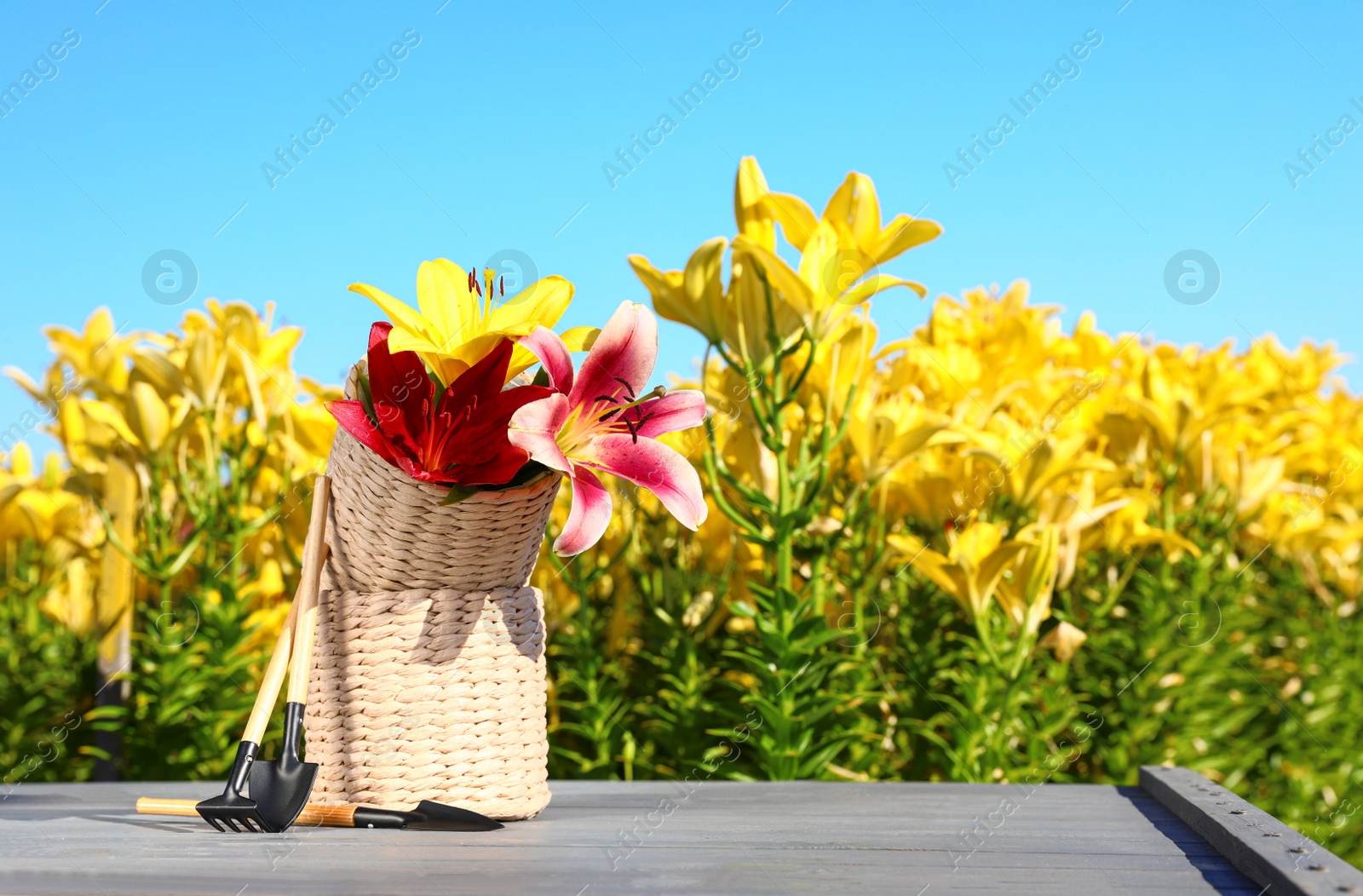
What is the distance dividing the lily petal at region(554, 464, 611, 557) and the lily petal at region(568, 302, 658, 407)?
78 millimetres

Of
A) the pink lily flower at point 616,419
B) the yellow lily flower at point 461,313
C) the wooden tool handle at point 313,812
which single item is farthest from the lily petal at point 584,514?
the wooden tool handle at point 313,812

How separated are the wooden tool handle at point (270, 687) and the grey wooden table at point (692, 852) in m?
0.10

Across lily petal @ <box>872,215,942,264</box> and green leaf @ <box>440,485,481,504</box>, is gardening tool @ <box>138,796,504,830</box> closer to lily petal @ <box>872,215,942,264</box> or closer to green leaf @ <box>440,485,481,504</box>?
green leaf @ <box>440,485,481,504</box>

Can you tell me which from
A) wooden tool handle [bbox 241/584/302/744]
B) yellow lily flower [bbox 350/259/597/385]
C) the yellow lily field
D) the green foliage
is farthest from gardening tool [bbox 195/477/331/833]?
the green foliage

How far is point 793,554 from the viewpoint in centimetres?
183

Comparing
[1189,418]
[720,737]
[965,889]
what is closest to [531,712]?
[965,889]

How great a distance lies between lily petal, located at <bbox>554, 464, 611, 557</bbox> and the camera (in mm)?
946

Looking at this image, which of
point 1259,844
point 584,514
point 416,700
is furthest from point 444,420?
point 1259,844

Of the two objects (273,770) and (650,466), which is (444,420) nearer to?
(650,466)

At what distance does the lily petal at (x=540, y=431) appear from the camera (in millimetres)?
931

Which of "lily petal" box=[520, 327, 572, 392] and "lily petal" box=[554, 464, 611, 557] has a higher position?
"lily petal" box=[520, 327, 572, 392]

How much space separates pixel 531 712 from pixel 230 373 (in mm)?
1268

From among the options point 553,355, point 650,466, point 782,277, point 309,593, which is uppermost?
point 782,277

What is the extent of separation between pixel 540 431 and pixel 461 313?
0.55ft
